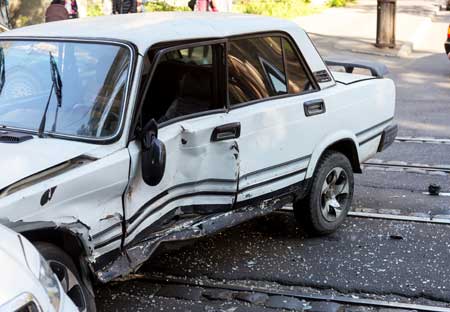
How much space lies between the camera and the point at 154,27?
14.6ft

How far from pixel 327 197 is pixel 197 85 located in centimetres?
159

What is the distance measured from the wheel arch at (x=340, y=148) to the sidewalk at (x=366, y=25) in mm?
10561

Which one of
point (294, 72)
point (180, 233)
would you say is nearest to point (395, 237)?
point (294, 72)

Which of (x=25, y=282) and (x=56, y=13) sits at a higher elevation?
(x=56, y=13)

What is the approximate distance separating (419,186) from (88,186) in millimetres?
4185

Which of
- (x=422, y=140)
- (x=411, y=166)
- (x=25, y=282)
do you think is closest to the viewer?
(x=25, y=282)

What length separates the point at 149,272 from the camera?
496 centimetres

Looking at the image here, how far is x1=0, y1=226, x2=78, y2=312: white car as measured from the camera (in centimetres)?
245

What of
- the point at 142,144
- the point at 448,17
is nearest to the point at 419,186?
the point at 142,144

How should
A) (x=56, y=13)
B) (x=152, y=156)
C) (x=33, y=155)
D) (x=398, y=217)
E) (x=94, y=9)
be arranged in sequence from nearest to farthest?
(x=33, y=155), (x=152, y=156), (x=398, y=217), (x=56, y=13), (x=94, y=9)

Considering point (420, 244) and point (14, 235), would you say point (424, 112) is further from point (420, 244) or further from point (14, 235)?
point (14, 235)

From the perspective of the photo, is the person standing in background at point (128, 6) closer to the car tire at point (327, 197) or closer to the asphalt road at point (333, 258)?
the asphalt road at point (333, 258)

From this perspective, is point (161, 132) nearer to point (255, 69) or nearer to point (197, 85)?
point (197, 85)

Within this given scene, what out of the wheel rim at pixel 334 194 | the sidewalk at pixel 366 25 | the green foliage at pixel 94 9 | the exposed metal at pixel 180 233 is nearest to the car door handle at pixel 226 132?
the exposed metal at pixel 180 233
